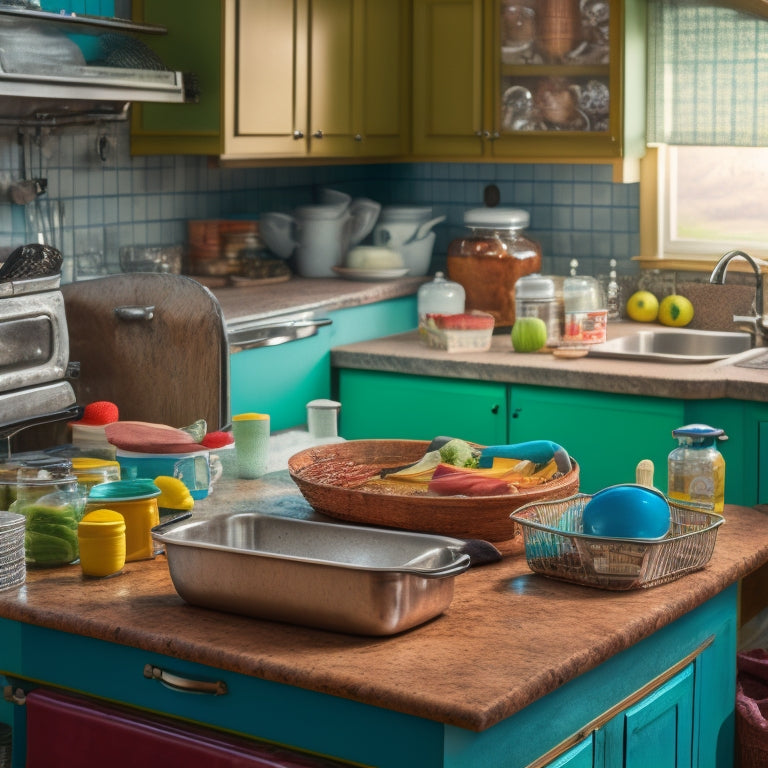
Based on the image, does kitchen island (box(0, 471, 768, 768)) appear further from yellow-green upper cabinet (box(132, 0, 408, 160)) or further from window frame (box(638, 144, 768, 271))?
window frame (box(638, 144, 768, 271))

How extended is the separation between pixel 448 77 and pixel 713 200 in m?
1.07

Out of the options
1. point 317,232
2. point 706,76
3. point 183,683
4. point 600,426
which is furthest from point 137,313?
point 706,76

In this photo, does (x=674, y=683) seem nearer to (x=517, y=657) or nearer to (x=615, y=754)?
(x=615, y=754)

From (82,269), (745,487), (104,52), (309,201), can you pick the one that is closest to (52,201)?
(82,269)

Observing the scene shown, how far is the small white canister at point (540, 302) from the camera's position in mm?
4391

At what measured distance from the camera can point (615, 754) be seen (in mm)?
1933

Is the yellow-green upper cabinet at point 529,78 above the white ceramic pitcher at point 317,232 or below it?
above

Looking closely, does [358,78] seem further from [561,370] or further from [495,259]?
[561,370]

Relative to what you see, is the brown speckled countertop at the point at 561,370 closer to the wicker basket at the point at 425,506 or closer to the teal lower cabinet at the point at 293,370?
the teal lower cabinet at the point at 293,370

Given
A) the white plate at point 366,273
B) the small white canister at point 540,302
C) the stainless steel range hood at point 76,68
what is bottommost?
→ the small white canister at point 540,302

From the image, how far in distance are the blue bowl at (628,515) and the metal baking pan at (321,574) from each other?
219 millimetres

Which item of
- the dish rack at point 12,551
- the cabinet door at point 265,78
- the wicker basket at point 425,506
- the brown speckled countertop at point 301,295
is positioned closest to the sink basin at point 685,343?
the brown speckled countertop at point 301,295

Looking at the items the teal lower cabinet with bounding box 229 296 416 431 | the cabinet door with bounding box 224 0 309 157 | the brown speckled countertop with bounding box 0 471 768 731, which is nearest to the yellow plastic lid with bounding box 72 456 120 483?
the brown speckled countertop with bounding box 0 471 768 731

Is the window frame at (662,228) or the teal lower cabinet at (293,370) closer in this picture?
the teal lower cabinet at (293,370)
